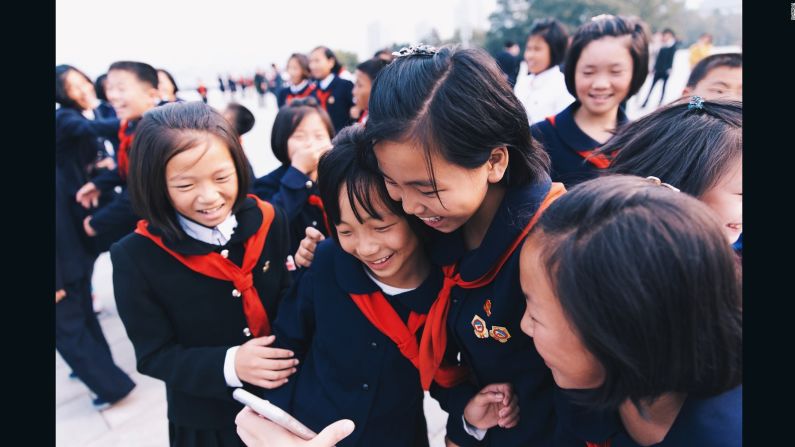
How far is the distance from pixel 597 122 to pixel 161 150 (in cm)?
164

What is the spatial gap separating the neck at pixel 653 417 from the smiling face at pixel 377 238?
0.59m

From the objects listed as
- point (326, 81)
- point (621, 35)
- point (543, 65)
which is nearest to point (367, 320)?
point (621, 35)

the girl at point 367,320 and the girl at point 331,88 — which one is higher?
the girl at point 331,88

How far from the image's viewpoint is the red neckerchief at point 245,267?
1.35 m

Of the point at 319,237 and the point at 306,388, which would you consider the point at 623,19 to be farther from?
the point at 306,388

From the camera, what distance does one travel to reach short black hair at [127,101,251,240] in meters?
1.28

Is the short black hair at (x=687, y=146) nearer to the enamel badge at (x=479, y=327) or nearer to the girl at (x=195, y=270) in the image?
the enamel badge at (x=479, y=327)

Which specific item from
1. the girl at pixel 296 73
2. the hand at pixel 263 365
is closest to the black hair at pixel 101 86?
the girl at pixel 296 73

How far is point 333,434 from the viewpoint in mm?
1021

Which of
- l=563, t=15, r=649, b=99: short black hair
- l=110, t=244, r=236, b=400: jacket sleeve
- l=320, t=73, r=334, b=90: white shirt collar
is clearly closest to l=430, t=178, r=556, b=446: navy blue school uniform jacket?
l=110, t=244, r=236, b=400: jacket sleeve

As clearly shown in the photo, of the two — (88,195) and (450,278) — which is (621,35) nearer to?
(450,278)

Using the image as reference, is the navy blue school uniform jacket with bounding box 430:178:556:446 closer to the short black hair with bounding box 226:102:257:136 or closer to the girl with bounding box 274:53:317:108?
the short black hair with bounding box 226:102:257:136

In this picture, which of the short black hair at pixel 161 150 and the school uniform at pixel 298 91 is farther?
the school uniform at pixel 298 91
